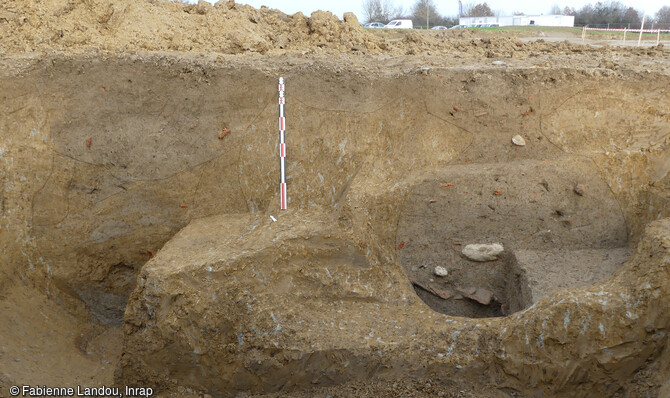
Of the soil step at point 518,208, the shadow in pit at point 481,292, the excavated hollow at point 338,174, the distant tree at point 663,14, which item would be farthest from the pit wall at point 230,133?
the distant tree at point 663,14

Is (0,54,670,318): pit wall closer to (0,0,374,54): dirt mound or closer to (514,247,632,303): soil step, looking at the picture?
(0,0,374,54): dirt mound

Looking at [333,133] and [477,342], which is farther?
[333,133]

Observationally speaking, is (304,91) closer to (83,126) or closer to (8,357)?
(83,126)

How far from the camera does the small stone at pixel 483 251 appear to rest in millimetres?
4551

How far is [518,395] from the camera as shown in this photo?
3.49 metres

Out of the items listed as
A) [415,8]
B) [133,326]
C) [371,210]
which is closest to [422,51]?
[371,210]

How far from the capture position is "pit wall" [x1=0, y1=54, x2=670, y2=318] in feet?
15.5

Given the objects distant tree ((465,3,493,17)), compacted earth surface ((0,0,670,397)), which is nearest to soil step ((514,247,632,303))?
compacted earth surface ((0,0,670,397))

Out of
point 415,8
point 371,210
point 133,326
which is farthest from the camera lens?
point 415,8

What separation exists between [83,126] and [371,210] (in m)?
2.80

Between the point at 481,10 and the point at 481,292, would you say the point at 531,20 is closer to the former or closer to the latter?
the point at 481,10

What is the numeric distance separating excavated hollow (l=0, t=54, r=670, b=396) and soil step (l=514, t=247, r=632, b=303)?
20 millimetres

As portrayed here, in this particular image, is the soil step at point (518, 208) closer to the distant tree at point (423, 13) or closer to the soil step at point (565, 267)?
the soil step at point (565, 267)

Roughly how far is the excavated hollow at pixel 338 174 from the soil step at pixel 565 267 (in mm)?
20
